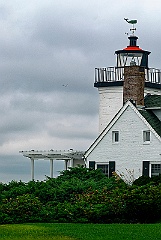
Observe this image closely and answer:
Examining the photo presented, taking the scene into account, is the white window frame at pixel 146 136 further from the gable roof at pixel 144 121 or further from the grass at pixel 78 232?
the grass at pixel 78 232

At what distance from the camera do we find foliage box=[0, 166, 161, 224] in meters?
29.0

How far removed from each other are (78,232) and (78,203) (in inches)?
219

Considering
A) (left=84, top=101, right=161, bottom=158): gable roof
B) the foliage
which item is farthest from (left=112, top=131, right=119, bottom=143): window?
the foliage

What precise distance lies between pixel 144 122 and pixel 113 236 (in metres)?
21.4

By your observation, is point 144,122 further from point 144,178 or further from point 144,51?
point 144,51

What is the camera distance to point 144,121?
1732 inches

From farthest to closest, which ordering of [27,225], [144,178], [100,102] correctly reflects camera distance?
[100,102] < [144,178] < [27,225]

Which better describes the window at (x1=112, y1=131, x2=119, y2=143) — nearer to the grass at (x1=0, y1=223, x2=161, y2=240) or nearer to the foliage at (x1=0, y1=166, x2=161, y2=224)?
the foliage at (x1=0, y1=166, x2=161, y2=224)

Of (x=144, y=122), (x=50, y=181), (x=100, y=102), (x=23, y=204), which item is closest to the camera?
(x=23, y=204)

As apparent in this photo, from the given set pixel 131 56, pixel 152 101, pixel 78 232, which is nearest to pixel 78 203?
pixel 78 232

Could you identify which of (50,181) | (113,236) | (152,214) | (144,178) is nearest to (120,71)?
(144,178)

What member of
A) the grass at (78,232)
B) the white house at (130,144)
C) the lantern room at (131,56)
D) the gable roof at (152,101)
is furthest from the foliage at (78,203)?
the lantern room at (131,56)

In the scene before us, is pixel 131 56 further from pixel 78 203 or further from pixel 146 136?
pixel 78 203

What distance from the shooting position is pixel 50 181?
33781mm
